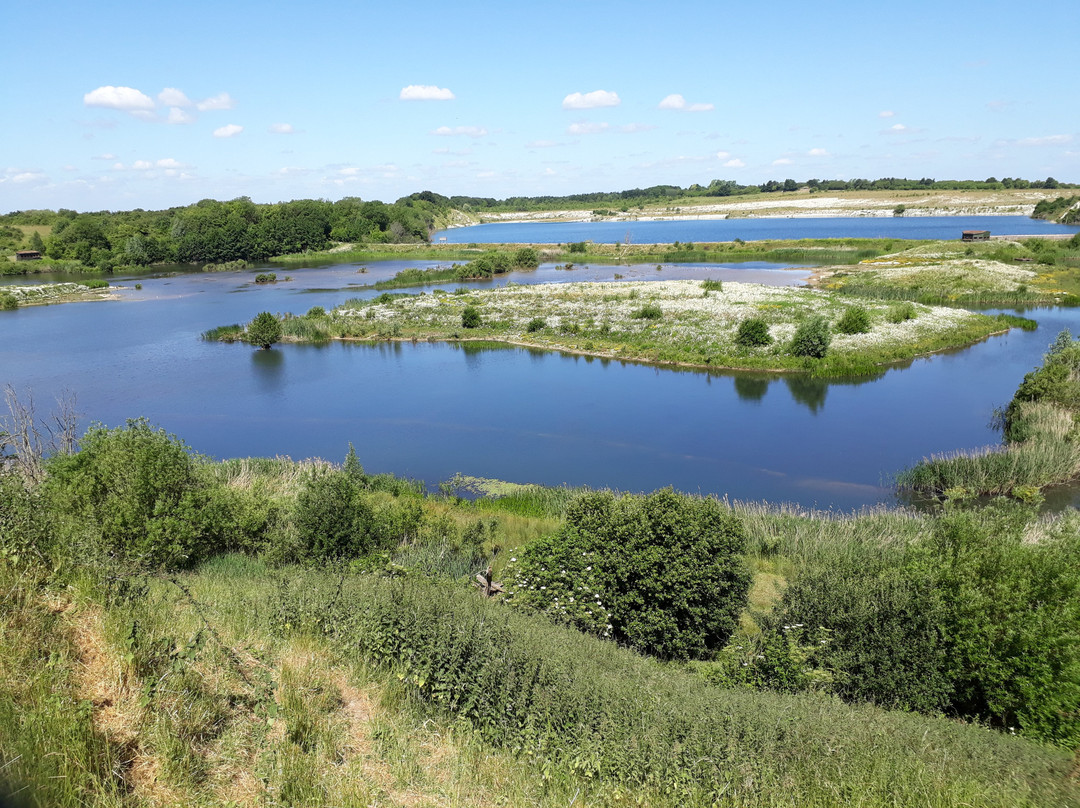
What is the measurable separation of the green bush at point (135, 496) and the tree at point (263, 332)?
30846 mm

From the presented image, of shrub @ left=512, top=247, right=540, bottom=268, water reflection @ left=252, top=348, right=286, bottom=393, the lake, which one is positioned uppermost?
shrub @ left=512, top=247, right=540, bottom=268

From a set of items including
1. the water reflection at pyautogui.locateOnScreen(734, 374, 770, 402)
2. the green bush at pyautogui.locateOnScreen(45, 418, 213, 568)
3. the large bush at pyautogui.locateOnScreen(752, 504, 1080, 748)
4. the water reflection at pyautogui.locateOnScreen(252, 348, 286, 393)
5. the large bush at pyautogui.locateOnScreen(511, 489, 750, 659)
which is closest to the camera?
the large bush at pyautogui.locateOnScreen(752, 504, 1080, 748)

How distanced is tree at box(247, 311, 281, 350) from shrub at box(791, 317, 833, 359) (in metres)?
32.2

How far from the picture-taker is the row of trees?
98.6 metres

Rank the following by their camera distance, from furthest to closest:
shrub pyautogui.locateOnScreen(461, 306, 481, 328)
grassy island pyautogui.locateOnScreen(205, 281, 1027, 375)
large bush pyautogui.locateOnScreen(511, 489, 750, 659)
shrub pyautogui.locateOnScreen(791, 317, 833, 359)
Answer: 1. shrub pyautogui.locateOnScreen(461, 306, 481, 328)
2. grassy island pyautogui.locateOnScreen(205, 281, 1027, 375)
3. shrub pyautogui.locateOnScreen(791, 317, 833, 359)
4. large bush pyautogui.locateOnScreen(511, 489, 750, 659)

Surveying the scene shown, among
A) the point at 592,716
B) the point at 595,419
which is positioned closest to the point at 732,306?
the point at 595,419

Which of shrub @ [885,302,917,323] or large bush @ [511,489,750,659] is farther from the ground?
shrub @ [885,302,917,323]

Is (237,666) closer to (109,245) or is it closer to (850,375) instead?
(850,375)

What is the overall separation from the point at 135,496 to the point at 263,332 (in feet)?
108

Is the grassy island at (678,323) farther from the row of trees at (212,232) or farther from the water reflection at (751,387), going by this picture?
the row of trees at (212,232)

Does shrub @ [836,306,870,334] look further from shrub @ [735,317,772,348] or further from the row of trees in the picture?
the row of trees

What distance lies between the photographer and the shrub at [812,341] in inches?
1291

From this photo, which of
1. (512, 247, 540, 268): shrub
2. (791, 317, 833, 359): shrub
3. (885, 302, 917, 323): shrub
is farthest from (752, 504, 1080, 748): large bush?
(512, 247, 540, 268): shrub

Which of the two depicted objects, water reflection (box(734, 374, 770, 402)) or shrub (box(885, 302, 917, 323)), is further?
shrub (box(885, 302, 917, 323))
